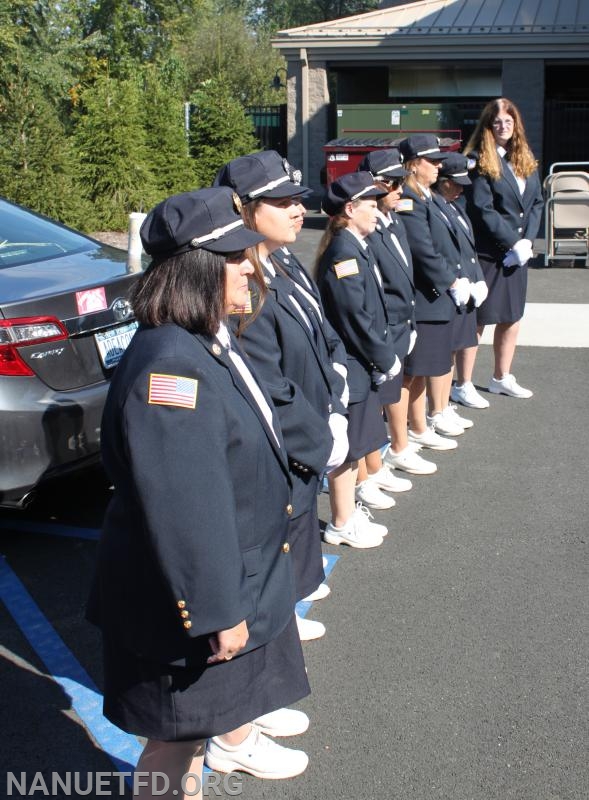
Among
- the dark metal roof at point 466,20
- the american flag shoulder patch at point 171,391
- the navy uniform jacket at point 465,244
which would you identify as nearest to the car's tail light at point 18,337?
the american flag shoulder patch at point 171,391

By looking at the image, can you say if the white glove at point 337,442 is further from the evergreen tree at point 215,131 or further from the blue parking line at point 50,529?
the evergreen tree at point 215,131

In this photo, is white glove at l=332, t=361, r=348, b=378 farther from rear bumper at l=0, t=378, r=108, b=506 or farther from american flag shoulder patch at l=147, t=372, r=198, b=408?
american flag shoulder patch at l=147, t=372, r=198, b=408

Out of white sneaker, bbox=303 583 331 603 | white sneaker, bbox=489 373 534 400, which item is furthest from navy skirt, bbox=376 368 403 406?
white sneaker, bbox=489 373 534 400

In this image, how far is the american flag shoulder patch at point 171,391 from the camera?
7.39 feet

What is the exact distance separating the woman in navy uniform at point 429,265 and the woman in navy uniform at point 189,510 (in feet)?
10.9

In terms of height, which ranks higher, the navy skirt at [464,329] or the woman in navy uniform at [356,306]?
the woman in navy uniform at [356,306]

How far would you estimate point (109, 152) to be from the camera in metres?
15.6

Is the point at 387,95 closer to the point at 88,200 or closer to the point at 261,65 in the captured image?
the point at 88,200

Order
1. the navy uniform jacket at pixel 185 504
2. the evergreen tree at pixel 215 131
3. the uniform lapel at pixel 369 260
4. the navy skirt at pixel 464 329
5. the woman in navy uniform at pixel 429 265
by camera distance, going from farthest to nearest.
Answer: the evergreen tree at pixel 215 131
the navy skirt at pixel 464 329
the woman in navy uniform at pixel 429 265
the uniform lapel at pixel 369 260
the navy uniform jacket at pixel 185 504

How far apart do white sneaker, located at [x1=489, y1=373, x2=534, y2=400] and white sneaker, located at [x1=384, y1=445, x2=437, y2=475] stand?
175 centimetres

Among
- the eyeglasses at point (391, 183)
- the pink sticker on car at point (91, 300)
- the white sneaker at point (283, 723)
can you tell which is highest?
the eyeglasses at point (391, 183)

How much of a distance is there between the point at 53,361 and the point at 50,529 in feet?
3.62

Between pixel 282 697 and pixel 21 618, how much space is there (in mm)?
1856

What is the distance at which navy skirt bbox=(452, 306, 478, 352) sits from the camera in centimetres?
636
